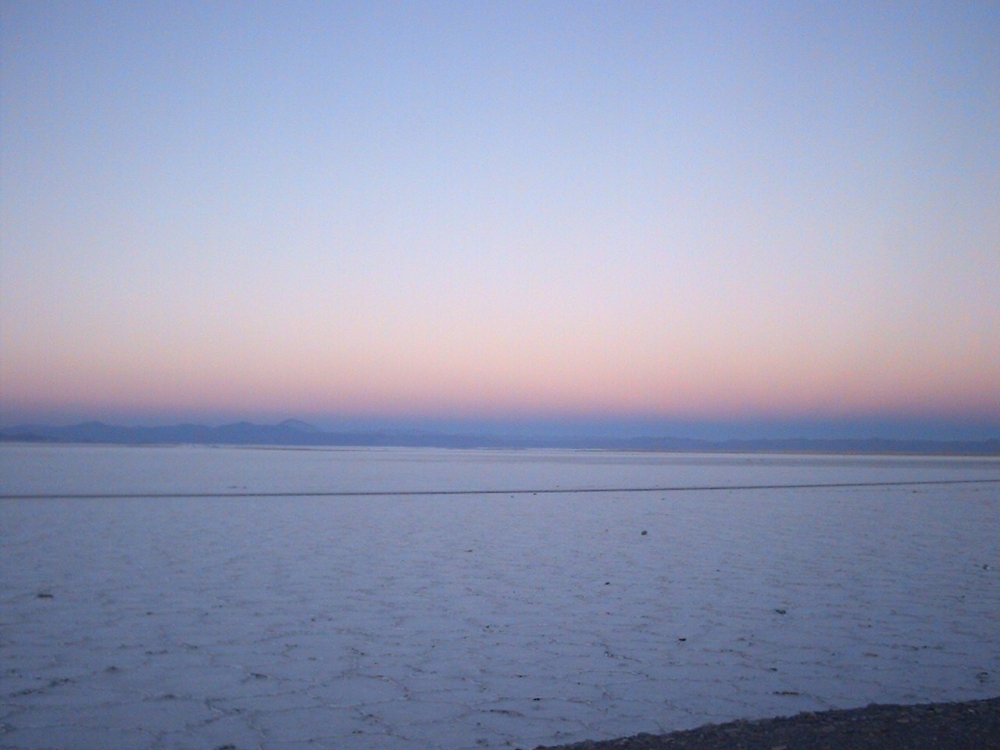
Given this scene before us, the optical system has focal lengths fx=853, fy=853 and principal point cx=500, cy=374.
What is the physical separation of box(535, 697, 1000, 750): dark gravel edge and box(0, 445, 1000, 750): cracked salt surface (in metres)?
0.33

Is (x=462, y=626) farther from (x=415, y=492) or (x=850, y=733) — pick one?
(x=415, y=492)

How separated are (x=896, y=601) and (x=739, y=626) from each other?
1.93m

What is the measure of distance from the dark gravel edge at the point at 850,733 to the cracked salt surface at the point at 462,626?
1.08 feet

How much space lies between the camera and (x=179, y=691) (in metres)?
4.88

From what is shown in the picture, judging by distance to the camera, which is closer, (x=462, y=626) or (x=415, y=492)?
(x=462, y=626)

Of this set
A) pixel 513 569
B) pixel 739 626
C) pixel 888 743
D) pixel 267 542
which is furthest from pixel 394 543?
pixel 888 743

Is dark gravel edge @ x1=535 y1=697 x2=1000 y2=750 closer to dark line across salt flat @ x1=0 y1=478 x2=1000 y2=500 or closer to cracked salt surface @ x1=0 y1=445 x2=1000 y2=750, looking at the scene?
cracked salt surface @ x1=0 y1=445 x2=1000 y2=750

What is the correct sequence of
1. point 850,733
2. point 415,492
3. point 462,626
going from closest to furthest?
1. point 850,733
2. point 462,626
3. point 415,492

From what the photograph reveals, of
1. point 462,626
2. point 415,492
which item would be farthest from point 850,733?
point 415,492

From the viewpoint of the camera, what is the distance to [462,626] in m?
6.50

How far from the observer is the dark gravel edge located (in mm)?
3701

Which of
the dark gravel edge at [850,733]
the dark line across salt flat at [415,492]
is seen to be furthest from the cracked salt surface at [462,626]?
the dark line across salt flat at [415,492]

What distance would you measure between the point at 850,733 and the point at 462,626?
10.6 feet

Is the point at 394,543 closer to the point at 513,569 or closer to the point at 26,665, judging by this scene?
the point at 513,569
